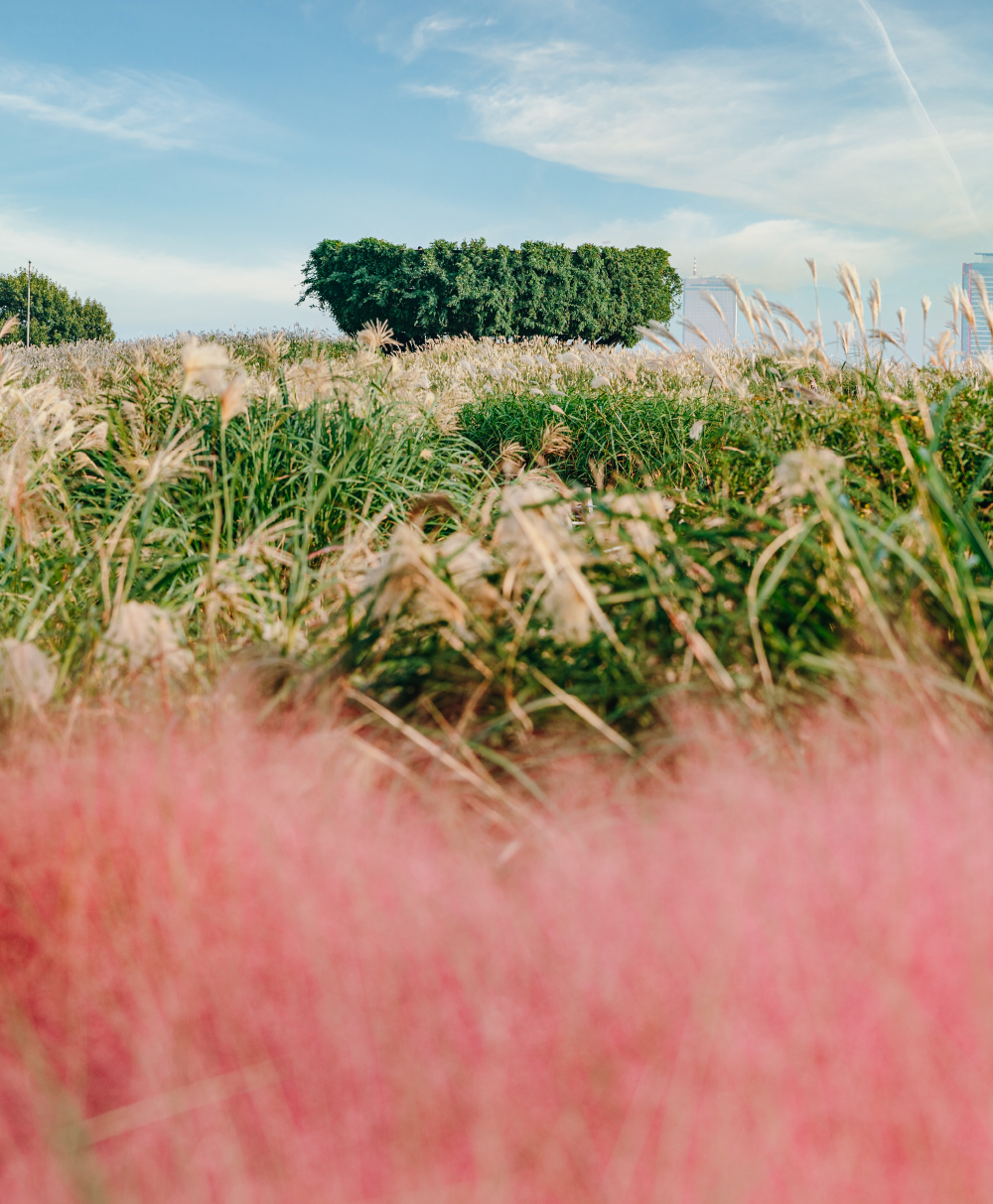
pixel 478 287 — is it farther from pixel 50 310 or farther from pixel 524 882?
pixel 50 310

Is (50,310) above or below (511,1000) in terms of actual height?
above

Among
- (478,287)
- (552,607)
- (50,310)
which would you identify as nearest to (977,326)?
(552,607)

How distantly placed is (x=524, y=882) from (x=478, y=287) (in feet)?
72.8

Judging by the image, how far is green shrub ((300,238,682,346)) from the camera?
21.3m

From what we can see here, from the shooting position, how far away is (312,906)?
0.80 metres

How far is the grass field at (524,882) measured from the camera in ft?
2.02

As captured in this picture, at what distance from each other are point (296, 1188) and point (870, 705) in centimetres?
91

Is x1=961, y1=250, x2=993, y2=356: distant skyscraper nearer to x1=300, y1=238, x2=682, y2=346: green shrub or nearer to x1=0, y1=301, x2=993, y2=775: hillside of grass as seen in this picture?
x1=0, y1=301, x2=993, y2=775: hillside of grass

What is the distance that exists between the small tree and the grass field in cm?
5103

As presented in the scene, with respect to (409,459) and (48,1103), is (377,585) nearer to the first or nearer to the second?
(48,1103)

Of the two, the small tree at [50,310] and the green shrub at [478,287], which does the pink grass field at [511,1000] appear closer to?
the green shrub at [478,287]

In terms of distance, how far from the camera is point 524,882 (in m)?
0.83

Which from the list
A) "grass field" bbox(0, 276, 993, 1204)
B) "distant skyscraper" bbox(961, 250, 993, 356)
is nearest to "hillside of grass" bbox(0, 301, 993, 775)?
"grass field" bbox(0, 276, 993, 1204)

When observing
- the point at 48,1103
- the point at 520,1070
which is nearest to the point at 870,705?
the point at 520,1070
